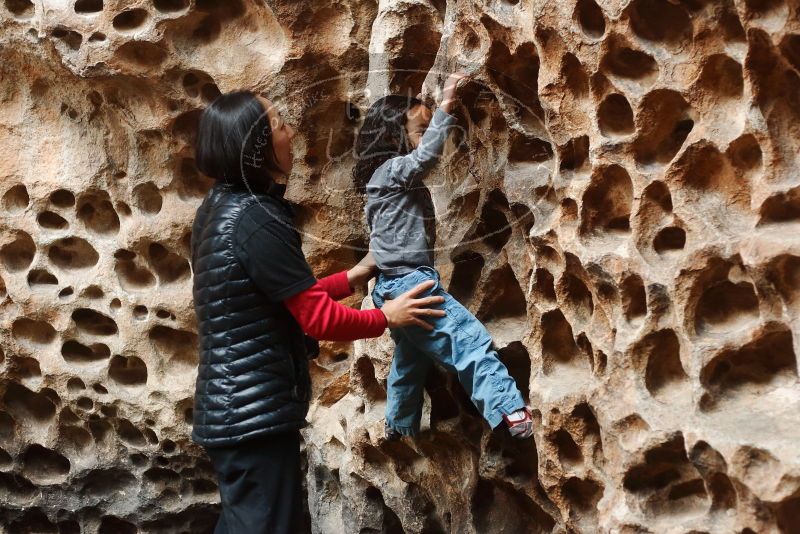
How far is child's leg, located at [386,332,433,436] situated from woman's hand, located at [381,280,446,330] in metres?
0.15

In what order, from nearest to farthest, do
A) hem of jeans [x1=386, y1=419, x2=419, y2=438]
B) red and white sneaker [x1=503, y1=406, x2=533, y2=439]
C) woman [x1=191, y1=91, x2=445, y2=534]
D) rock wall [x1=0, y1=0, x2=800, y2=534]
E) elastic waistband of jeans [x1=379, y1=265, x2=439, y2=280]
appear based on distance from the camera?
rock wall [x1=0, y1=0, x2=800, y2=534]
woman [x1=191, y1=91, x2=445, y2=534]
red and white sneaker [x1=503, y1=406, x2=533, y2=439]
elastic waistband of jeans [x1=379, y1=265, x2=439, y2=280]
hem of jeans [x1=386, y1=419, x2=419, y2=438]

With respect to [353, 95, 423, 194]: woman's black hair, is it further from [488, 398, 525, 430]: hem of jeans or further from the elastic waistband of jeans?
[488, 398, 525, 430]: hem of jeans

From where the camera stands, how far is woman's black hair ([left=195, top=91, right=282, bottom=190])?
201 cm

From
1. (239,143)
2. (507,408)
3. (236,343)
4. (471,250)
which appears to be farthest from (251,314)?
(471,250)

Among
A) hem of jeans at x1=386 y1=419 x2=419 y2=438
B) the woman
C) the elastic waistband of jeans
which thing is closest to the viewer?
the woman

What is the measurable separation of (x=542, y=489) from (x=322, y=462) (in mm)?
835

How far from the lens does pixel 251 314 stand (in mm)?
2023

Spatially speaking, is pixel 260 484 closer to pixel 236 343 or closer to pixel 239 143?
pixel 236 343

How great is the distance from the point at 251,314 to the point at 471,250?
66 centimetres

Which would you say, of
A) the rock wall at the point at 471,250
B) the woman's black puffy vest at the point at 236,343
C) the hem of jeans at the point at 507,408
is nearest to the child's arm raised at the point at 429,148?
the rock wall at the point at 471,250

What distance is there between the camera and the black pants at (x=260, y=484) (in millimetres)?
2051

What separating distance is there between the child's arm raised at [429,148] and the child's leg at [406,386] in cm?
37

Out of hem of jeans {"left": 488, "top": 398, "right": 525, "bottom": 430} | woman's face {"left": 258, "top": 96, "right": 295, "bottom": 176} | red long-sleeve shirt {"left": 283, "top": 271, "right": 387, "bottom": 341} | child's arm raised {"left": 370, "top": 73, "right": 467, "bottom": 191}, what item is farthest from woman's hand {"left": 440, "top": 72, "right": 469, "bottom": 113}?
hem of jeans {"left": 488, "top": 398, "right": 525, "bottom": 430}

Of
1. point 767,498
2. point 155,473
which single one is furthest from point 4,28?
point 767,498
